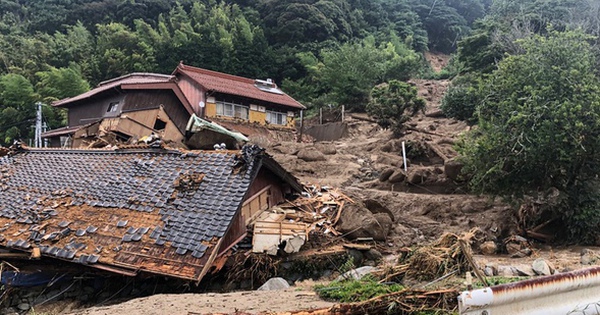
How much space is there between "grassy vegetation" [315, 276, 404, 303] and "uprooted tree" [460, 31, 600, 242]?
6.82m

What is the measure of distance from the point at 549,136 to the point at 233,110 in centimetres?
1794

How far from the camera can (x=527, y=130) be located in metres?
10.4

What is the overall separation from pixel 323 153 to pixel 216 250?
13206 millimetres

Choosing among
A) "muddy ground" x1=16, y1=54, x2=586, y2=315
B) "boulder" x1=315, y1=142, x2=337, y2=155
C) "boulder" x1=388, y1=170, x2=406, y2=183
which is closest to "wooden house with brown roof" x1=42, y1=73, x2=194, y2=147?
"muddy ground" x1=16, y1=54, x2=586, y2=315

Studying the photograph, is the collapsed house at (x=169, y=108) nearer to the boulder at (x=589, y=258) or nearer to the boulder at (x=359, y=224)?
the boulder at (x=359, y=224)

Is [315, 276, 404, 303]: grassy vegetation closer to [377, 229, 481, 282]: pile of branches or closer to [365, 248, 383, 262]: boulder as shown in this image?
[377, 229, 481, 282]: pile of branches

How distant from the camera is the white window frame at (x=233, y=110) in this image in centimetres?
2420

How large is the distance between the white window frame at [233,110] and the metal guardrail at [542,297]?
22.4 m

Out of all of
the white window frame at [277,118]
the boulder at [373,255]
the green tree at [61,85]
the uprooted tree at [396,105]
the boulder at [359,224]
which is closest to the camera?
the boulder at [373,255]

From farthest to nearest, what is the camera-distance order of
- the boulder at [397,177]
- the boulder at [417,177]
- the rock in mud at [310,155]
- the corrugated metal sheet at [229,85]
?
the corrugated metal sheet at [229,85], the rock in mud at [310,155], the boulder at [397,177], the boulder at [417,177]

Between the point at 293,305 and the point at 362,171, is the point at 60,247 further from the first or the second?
the point at 362,171

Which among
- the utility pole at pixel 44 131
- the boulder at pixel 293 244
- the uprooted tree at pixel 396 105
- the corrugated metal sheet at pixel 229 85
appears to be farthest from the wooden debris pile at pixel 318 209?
the utility pole at pixel 44 131

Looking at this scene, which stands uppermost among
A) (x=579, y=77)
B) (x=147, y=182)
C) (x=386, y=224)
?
(x=579, y=77)

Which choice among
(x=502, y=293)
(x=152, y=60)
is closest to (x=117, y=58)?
(x=152, y=60)
